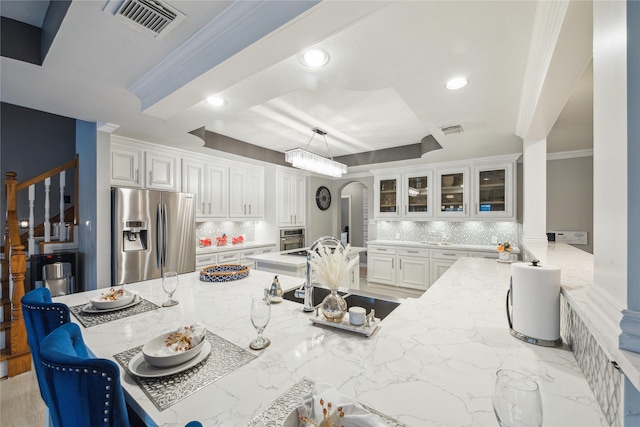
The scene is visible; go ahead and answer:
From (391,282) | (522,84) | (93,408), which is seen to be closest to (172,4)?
(93,408)

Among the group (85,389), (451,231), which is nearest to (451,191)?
(451,231)

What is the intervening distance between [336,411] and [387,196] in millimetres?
4931

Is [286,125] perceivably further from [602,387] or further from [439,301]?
[602,387]

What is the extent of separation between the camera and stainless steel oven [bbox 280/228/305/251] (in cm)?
522

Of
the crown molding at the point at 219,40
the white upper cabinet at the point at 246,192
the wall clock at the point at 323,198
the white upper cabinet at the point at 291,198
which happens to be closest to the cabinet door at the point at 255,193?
the white upper cabinet at the point at 246,192

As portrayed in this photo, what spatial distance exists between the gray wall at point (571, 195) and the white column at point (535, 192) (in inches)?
85.2

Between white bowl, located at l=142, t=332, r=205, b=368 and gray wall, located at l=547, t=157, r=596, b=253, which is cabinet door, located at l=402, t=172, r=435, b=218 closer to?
gray wall, located at l=547, t=157, r=596, b=253

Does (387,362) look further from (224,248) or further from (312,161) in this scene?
(224,248)

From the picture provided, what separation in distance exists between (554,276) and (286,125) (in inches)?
122

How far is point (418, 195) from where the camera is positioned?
5000 mm

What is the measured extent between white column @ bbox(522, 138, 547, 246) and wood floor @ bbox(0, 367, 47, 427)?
4384 millimetres

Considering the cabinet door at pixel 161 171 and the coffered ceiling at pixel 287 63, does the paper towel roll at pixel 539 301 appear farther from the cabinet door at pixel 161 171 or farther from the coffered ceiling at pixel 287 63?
the cabinet door at pixel 161 171

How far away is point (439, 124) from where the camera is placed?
9.36 feet

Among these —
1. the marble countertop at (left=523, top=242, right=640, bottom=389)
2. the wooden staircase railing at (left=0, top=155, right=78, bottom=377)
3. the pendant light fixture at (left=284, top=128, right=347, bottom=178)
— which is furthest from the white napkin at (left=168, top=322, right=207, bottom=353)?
the wooden staircase railing at (left=0, top=155, right=78, bottom=377)
